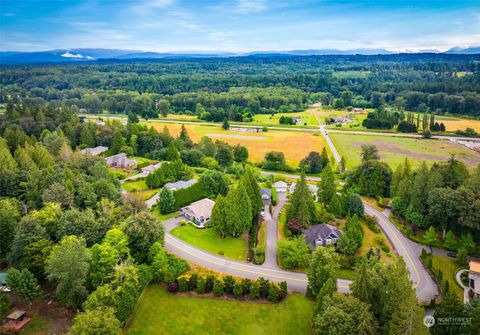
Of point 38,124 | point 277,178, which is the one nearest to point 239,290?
point 277,178

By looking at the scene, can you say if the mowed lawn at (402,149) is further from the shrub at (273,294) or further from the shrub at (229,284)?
the shrub at (229,284)

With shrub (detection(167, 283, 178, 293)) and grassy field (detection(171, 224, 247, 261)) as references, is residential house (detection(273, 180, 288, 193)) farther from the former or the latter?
shrub (detection(167, 283, 178, 293))

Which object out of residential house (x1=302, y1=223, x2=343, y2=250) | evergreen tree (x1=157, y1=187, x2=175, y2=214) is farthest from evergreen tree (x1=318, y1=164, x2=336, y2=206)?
evergreen tree (x1=157, y1=187, x2=175, y2=214)

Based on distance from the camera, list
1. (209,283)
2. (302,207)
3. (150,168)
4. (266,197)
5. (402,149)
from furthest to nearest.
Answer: (402,149)
(150,168)
(266,197)
(302,207)
(209,283)

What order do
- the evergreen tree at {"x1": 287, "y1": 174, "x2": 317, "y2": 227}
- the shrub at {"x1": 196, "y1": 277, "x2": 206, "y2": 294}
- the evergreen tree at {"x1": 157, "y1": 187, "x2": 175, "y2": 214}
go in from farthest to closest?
the evergreen tree at {"x1": 157, "y1": 187, "x2": 175, "y2": 214}, the evergreen tree at {"x1": 287, "y1": 174, "x2": 317, "y2": 227}, the shrub at {"x1": 196, "y1": 277, "x2": 206, "y2": 294}

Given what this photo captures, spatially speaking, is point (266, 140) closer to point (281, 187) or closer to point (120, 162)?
point (281, 187)

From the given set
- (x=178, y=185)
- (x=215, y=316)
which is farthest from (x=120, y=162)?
(x=215, y=316)
